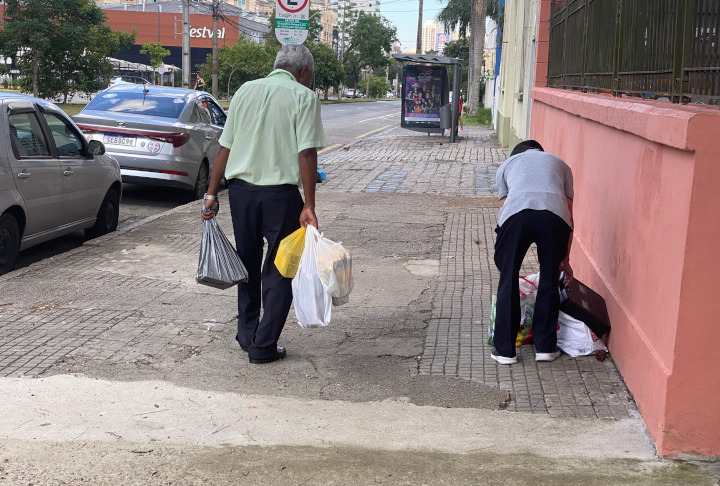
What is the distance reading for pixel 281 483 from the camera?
3.69m

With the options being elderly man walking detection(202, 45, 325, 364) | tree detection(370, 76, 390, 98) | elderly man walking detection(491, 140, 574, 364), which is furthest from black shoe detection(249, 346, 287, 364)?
tree detection(370, 76, 390, 98)

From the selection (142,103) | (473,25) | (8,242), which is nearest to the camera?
(8,242)

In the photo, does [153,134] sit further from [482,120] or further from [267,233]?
[482,120]

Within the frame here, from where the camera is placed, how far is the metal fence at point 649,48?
419 cm

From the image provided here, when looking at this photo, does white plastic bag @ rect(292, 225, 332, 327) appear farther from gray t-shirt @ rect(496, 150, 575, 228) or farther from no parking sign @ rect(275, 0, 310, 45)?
no parking sign @ rect(275, 0, 310, 45)

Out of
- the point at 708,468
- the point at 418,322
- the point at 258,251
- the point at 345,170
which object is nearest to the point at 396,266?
the point at 418,322

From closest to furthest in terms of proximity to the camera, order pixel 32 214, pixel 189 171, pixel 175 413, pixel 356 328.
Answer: pixel 175 413 < pixel 356 328 < pixel 32 214 < pixel 189 171

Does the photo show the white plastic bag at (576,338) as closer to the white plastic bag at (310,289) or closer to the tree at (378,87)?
the white plastic bag at (310,289)

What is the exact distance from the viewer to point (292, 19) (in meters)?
11.8

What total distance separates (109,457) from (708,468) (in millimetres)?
2618

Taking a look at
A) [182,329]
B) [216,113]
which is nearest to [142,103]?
[216,113]

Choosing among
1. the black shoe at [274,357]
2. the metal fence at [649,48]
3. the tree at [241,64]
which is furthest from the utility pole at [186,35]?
the tree at [241,64]

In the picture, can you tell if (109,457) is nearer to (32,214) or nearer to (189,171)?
(32,214)

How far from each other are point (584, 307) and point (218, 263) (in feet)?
7.32
